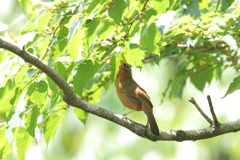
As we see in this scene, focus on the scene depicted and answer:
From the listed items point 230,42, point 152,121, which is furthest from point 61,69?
point 230,42

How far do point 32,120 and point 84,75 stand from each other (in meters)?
0.62

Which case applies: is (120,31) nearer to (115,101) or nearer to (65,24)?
(65,24)

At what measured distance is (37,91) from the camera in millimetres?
3193

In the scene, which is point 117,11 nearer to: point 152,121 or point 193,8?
point 152,121

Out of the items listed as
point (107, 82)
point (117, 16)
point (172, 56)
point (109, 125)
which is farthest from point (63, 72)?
point (109, 125)

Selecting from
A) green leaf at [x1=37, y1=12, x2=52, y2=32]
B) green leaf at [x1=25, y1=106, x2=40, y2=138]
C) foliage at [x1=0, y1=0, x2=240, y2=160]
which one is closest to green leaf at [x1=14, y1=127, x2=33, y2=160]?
foliage at [x1=0, y1=0, x2=240, y2=160]

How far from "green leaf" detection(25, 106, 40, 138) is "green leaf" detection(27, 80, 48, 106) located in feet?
0.94

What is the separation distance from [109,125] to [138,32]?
6.49 meters

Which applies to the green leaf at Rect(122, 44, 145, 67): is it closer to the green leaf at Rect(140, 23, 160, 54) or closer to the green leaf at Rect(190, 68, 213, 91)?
the green leaf at Rect(140, 23, 160, 54)

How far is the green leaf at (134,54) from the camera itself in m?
3.33

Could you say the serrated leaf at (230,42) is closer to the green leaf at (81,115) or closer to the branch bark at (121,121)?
the branch bark at (121,121)

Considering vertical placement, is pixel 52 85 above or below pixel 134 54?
above

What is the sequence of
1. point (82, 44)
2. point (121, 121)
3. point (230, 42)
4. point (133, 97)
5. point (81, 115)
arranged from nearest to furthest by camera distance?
point (82, 44), point (121, 121), point (230, 42), point (81, 115), point (133, 97)

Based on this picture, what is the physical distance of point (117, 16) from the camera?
2984 mm
